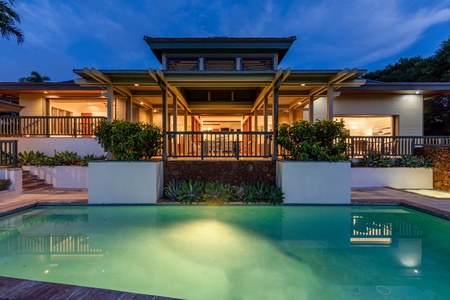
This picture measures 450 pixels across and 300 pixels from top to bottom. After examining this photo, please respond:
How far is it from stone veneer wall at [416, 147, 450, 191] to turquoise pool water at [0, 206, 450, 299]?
354 cm

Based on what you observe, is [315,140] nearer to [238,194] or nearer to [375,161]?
[238,194]

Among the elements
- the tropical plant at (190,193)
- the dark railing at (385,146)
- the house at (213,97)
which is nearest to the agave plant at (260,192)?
the house at (213,97)

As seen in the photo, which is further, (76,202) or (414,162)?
(414,162)

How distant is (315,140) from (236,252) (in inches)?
175

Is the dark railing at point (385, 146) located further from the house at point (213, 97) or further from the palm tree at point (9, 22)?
the palm tree at point (9, 22)

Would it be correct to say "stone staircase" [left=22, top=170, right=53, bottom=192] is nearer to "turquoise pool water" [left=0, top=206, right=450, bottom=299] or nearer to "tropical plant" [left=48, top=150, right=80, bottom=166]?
"tropical plant" [left=48, top=150, right=80, bottom=166]

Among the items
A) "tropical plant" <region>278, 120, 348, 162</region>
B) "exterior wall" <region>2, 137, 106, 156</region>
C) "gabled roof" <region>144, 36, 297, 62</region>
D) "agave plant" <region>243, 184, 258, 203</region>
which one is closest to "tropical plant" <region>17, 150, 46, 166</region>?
"exterior wall" <region>2, 137, 106, 156</region>

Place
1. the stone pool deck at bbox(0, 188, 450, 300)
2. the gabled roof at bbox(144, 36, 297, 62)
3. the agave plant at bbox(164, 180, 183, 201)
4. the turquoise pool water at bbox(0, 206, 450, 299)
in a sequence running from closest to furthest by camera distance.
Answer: the stone pool deck at bbox(0, 188, 450, 300) < the turquoise pool water at bbox(0, 206, 450, 299) < the agave plant at bbox(164, 180, 183, 201) < the gabled roof at bbox(144, 36, 297, 62)

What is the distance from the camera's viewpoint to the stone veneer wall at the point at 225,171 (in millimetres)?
7770

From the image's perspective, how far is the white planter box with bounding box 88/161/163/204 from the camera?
23.0ft

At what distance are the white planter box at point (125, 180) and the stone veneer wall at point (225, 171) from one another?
829 millimetres

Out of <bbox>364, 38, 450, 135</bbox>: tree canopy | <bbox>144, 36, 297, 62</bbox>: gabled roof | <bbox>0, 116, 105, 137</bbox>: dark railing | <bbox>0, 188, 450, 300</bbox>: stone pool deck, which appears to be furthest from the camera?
<bbox>364, 38, 450, 135</bbox>: tree canopy

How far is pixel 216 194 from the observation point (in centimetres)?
693

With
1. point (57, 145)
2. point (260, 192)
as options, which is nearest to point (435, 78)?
point (260, 192)
